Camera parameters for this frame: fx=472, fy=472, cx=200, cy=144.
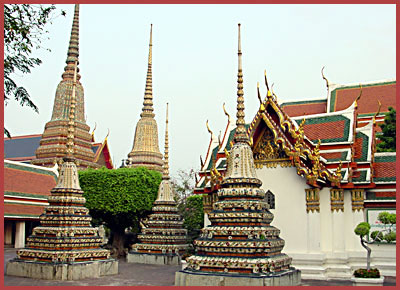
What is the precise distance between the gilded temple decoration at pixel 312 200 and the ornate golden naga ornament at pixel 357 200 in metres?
1.24

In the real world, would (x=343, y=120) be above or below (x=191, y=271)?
above

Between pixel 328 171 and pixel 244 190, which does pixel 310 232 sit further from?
pixel 244 190

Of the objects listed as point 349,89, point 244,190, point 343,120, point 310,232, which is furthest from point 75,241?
point 349,89

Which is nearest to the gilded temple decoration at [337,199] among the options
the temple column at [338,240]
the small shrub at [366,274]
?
the temple column at [338,240]

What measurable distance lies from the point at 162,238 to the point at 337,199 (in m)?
8.41

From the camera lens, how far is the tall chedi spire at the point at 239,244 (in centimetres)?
993

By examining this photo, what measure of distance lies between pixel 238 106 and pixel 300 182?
3922 mm

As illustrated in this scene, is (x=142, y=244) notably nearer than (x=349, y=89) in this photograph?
Yes

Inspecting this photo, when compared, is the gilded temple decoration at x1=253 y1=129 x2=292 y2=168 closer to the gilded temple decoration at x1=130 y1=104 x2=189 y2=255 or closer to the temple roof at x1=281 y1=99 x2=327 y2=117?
the gilded temple decoration at x1=130 y1=104 x2=189 y2=255

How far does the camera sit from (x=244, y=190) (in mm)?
10719

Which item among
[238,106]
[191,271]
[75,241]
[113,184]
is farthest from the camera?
[113,184]

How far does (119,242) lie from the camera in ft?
77.7

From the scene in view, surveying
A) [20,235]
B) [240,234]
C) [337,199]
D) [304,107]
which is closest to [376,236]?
[337,199]

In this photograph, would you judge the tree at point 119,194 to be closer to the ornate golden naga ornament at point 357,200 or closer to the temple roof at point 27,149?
the ornate golden naga ornament at point 357,200
